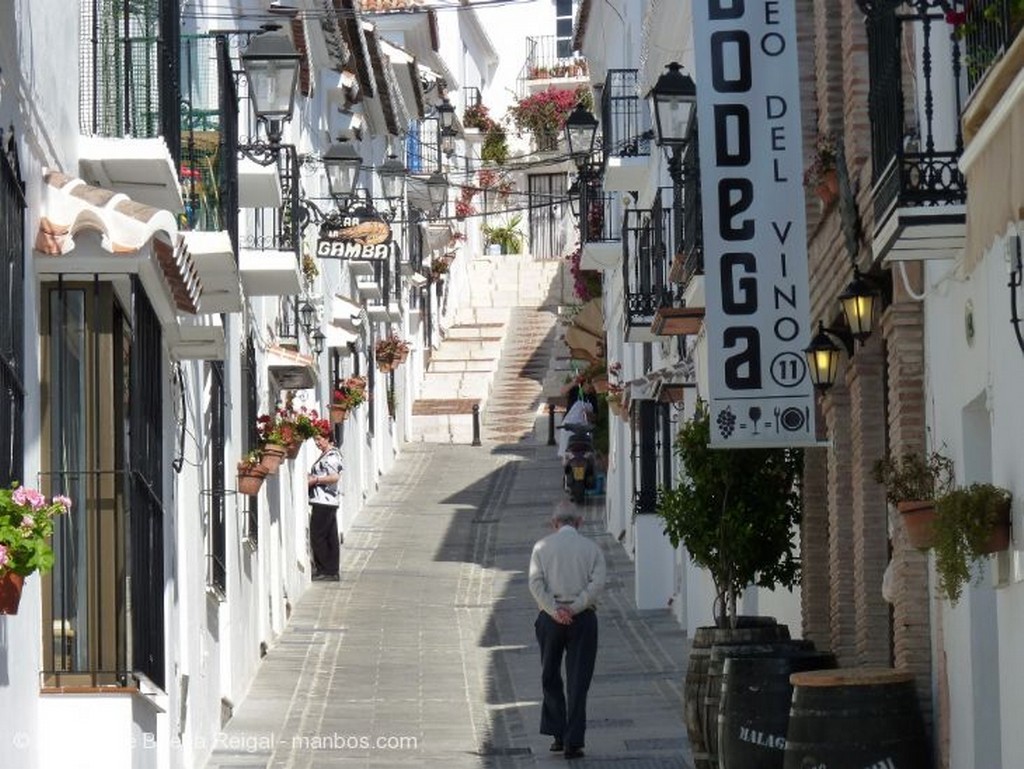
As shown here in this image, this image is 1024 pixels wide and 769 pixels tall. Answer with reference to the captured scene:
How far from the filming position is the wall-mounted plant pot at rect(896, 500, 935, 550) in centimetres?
1102

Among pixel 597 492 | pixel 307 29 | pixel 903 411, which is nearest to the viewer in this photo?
pixel 903 411

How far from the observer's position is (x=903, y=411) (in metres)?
13.0

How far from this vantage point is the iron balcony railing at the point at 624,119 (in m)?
27.8

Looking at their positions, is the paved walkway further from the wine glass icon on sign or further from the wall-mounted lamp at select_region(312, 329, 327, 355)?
the wine glass icon on sign

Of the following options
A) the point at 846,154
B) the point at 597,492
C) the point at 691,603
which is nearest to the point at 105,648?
the point at 846,154

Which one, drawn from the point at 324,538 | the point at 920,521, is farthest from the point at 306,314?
the point at 920,521

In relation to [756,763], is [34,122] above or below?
above

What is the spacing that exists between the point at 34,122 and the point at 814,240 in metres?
7.75

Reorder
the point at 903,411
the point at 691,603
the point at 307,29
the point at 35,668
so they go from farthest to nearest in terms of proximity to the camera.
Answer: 1. the point at 307,29
2. the point at 691,603
3. the point at 903,411
4. the point at 35,668

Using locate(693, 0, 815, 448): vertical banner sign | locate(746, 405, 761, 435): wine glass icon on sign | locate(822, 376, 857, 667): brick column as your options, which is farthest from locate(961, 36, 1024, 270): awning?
locate(822, 376, 857, 667): brick column

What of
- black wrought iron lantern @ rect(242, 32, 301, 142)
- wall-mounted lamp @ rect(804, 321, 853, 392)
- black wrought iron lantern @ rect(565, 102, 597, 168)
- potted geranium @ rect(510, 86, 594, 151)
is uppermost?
potted geranium @ rect(510, 86, 594, 151)

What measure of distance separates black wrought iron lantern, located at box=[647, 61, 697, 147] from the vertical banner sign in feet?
15.5

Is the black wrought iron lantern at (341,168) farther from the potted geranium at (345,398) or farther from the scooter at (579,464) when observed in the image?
the scooter at (579,464)

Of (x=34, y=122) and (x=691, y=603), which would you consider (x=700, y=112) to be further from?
(x=691, y=603)
